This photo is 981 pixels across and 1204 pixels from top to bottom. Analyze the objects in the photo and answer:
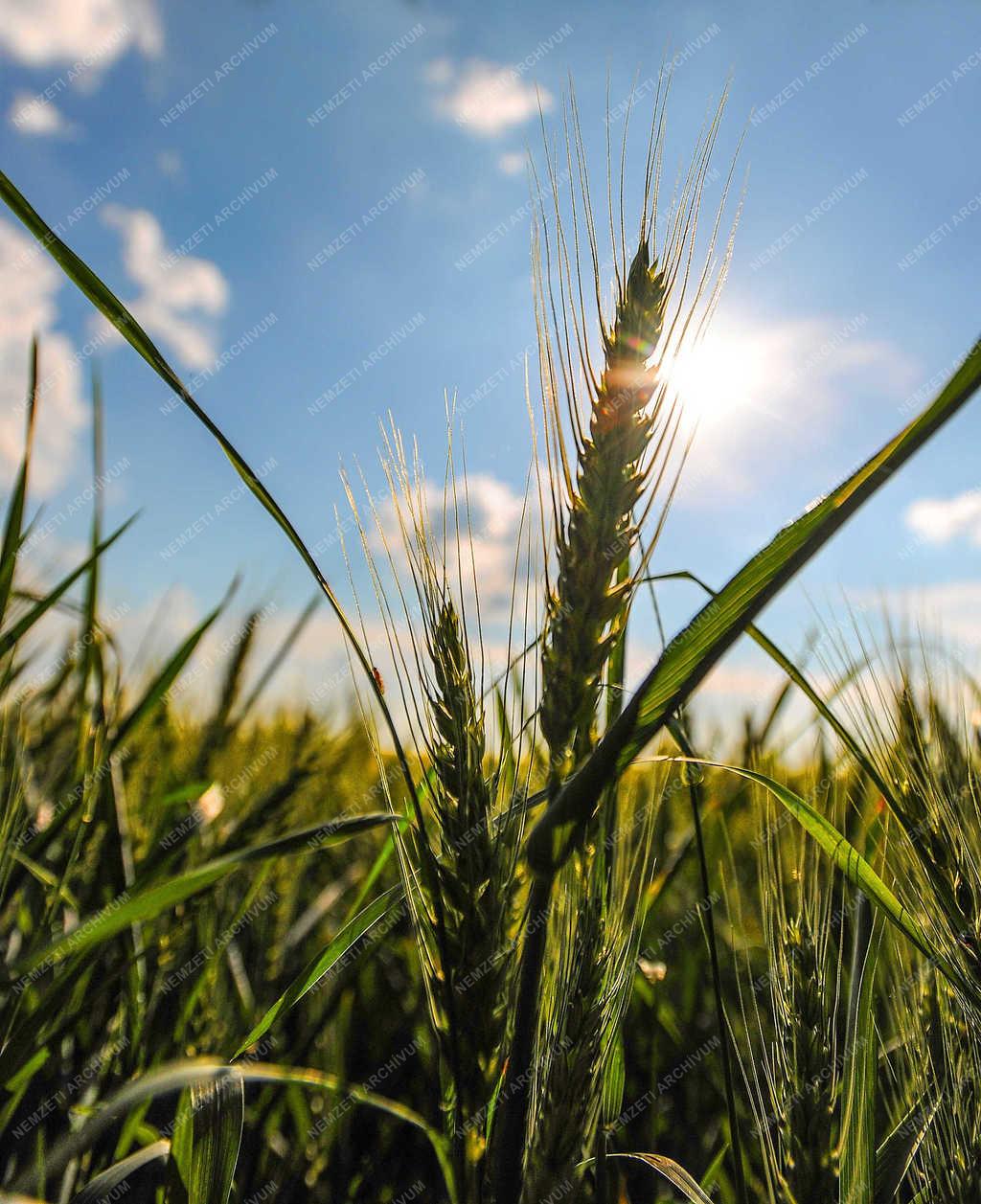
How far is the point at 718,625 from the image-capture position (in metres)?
0.62

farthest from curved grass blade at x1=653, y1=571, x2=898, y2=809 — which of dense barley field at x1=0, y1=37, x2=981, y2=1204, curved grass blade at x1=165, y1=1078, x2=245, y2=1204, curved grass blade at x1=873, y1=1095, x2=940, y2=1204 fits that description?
curved grass blade at x1=165, y1=1078, x2=245, y2=1204

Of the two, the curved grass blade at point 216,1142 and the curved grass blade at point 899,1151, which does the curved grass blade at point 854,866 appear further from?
the curved grass blade at point 216,1142

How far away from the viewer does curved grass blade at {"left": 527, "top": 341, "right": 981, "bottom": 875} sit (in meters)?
0.51

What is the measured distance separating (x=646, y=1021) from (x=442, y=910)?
127 cm

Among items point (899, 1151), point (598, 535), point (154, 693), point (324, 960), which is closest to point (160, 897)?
point (324, 960)

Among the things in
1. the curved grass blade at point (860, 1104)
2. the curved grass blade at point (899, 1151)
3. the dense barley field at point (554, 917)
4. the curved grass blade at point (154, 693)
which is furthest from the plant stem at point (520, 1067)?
the curved grass blade at point (154, 693)

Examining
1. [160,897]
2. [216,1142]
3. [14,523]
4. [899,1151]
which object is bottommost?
[216,1142]

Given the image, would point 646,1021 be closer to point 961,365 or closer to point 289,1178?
point 289,1178

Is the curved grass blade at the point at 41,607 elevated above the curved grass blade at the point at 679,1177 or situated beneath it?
elevated above

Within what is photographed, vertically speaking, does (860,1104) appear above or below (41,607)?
below

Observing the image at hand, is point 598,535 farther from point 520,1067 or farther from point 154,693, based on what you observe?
point 154,693

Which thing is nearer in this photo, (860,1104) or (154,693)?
(860,1104)

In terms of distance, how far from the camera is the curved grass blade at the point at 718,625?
508mm

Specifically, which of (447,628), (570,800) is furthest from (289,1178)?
(570,800)
